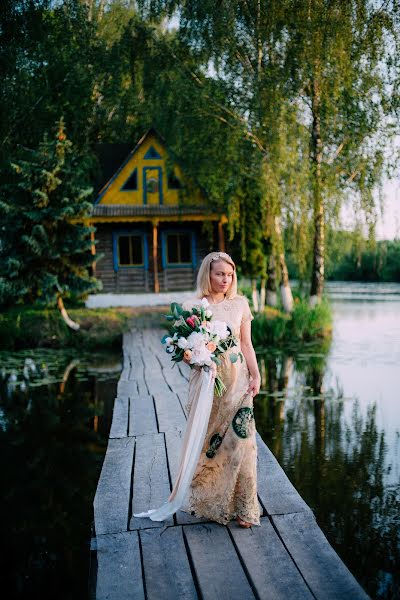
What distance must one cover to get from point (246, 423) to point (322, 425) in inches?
184

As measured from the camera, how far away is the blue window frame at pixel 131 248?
74.7ft

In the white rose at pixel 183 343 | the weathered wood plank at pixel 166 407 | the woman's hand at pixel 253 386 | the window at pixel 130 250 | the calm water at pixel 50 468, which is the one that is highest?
the window at pixel 130 250

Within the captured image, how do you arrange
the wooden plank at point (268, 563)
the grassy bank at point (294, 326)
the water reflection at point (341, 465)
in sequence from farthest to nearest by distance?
the grassy bank at point (294, 326) < the water reflection at point (341, 465) < the wooden plank at point (268, 563)

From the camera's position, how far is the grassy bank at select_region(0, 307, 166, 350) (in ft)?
52.2

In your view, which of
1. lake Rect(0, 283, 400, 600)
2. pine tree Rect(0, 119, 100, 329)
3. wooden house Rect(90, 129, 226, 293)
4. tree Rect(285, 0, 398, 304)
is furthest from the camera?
wooden house Rect(90, 129, 226, 293)

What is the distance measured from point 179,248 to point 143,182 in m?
2.81

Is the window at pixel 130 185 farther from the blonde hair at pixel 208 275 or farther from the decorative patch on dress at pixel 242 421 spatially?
the decorative patch on dress at pixel 242 421

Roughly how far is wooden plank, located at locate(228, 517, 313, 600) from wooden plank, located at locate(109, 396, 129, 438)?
2580 mm

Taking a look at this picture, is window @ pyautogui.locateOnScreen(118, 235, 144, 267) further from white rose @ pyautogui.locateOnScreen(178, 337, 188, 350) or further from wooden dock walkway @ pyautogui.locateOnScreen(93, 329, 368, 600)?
white rose @ pyautogui.locateOnScreen(178, 337, 188, 350)

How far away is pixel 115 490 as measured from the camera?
495cm

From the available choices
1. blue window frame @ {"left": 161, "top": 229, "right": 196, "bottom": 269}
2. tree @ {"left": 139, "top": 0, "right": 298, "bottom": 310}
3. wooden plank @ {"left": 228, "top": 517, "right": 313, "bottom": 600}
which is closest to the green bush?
tree @ {"left": 139, "top": 0, "right": 298, "bottom": 310}

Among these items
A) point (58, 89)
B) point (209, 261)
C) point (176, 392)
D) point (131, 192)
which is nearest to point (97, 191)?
point (131, 192)

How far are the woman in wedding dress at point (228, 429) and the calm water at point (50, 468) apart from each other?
1254 millimetres

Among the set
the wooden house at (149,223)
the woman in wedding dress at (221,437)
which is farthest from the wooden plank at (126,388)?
the wooden house at (149,223)
